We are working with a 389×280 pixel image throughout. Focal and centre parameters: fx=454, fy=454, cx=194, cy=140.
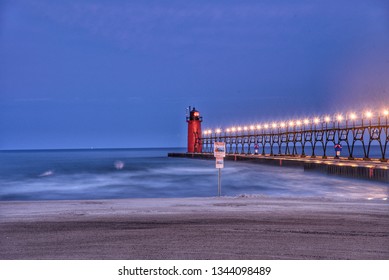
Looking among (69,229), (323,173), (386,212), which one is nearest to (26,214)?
(69,229)

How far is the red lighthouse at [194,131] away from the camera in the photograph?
326 feet

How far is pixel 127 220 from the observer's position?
37.9 feet

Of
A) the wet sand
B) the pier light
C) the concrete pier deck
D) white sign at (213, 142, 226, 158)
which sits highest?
the pier light

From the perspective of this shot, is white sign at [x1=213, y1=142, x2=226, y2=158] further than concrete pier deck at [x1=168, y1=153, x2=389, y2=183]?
No

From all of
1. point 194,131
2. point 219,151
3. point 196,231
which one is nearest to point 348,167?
point 219,151

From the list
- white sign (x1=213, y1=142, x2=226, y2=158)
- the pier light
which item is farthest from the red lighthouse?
white sign (x1=213, y1=142, x2=226, y2=158)

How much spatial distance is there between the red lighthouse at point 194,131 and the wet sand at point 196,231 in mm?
84863

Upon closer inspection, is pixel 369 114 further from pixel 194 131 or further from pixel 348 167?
pixel 194 131

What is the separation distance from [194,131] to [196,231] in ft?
306

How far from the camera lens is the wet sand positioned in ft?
26.3

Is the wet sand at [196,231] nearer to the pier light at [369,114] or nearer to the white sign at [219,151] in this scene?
the white sign at [219,151]

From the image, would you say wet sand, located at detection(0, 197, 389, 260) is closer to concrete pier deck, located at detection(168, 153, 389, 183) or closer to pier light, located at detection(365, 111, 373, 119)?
concrete pier deck, located at detection(168, 153, 389, 183)

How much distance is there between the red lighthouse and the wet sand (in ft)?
278

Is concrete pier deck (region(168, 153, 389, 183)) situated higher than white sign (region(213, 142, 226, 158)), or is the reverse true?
white sign (region(213, 142, 226, 158))
